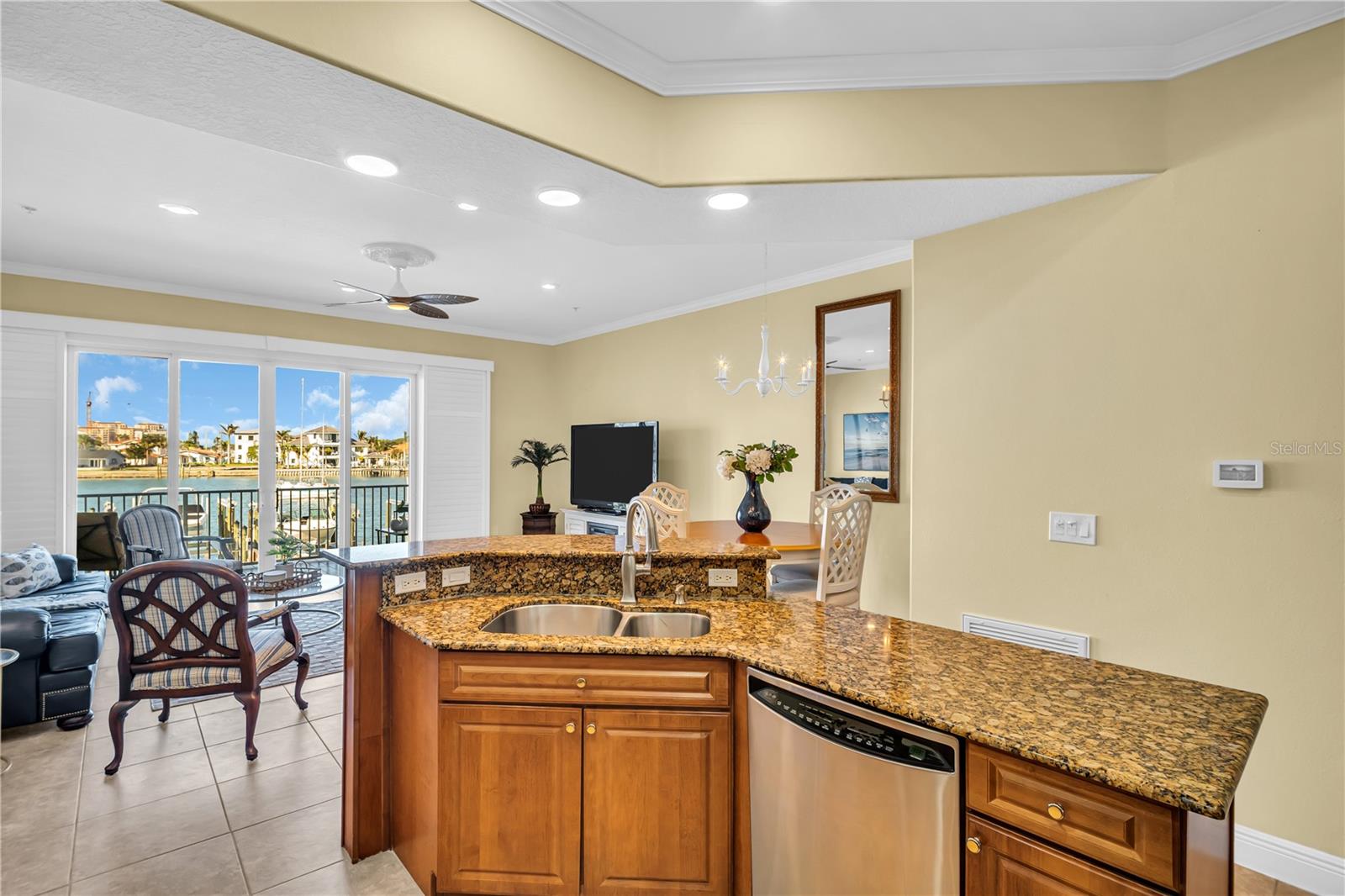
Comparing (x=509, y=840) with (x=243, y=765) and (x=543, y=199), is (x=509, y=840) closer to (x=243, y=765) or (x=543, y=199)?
(x=243, y=765)

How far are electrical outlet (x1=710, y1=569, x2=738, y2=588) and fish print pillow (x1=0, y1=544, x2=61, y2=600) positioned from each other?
4.38m

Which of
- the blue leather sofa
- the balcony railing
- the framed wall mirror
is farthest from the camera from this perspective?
the balcony railing

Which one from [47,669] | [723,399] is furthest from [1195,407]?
[47,669]

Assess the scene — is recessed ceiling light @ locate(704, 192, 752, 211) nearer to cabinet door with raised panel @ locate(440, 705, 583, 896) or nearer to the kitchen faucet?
the kitchen faucet

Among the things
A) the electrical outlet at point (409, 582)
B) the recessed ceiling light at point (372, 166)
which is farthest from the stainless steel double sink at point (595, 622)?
the recessed ceiling light at point (372, 166)

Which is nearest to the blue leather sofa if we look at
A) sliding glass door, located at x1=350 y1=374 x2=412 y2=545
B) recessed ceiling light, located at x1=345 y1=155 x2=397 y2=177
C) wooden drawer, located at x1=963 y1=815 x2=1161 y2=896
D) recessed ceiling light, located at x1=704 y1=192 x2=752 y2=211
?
recessed ceiling light, located at x1=345 y1=155 x2=397 y2=177

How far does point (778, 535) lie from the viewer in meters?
3.62

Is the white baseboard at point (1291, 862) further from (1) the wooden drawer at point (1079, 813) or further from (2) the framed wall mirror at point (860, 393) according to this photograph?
(2) the framed wall mirror at point (860, 393)

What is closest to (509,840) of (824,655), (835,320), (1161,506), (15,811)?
(824,655)

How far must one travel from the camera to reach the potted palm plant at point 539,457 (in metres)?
6.80

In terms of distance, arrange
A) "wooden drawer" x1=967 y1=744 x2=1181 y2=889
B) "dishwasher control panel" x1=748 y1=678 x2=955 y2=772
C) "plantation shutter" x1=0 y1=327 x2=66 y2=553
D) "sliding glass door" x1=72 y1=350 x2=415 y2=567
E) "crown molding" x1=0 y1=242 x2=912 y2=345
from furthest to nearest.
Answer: "sliding glass door" x1=72 y1=350 x2=415 y2=567, "plantation shutter" x1=0 y1=327 x2=66 y2=553, "crown molding" x1=0 y1=242 x2=912 y2=345, "dishwasher control panel" x1=748 y1=678 x2=955 y2=772, "wooden drawer" x1=967 y1=744 x2=1181 y2=889

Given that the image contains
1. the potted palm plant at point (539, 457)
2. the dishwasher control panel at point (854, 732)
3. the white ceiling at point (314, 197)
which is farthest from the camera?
the potted palm plant at point (539, 457)

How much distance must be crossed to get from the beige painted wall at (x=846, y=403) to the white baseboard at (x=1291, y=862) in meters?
2.33

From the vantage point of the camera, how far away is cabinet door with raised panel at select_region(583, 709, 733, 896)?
1.71m
